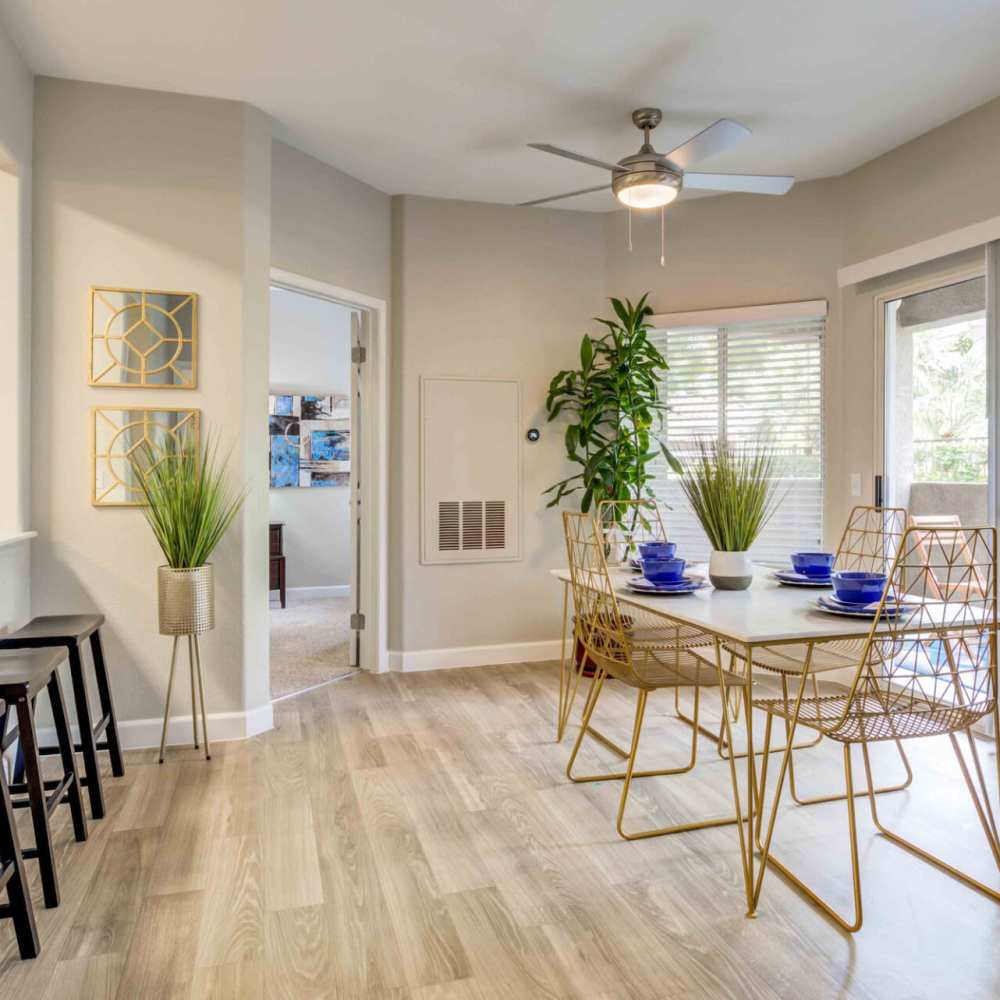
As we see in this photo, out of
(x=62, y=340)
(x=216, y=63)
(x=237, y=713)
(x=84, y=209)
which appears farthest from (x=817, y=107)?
(x=237, y=713)

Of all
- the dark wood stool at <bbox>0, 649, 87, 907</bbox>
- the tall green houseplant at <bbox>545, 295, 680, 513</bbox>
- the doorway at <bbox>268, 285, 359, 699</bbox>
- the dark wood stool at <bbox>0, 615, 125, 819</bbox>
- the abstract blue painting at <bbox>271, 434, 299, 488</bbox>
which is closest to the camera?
the dark wood stool at <bbox>0, 649, 87, 907</bbox>

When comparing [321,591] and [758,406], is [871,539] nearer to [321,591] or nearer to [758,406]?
[758,406]

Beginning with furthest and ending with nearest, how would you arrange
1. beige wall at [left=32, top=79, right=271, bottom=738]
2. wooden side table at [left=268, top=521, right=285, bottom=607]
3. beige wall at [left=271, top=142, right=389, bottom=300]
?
wooden side table at [left=268, top=521, right=285, bottom=607] → beige wall at [left=271, top=142, right=389, bottom=300] → beige wall at [left=32, top=79, right=271, bottom=738]

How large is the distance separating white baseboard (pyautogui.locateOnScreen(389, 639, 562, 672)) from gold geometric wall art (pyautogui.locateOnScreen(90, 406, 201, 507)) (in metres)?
1.86

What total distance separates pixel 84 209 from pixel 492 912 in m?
3.03

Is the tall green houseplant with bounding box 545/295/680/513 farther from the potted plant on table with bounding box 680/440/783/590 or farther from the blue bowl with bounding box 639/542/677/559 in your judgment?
the potted plant on table with bounding box 680/440/783/590

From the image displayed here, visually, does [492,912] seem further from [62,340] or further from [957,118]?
[957,118]

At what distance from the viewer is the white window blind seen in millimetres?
4457

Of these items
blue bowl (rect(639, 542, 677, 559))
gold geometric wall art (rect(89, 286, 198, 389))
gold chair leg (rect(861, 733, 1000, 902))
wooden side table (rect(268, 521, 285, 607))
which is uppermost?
gold geometric wall art (rect(89, 286, 198, 389))

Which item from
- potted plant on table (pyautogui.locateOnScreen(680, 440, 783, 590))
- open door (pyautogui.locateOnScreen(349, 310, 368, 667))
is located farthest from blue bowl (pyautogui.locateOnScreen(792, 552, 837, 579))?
open door (pyautogui.locateOnScreen(349, 310, 368, 667))

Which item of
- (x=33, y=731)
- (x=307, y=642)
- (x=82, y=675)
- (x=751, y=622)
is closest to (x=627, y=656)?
(x=751, y=622)

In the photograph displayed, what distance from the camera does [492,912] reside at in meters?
2.06

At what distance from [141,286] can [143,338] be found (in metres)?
0.21

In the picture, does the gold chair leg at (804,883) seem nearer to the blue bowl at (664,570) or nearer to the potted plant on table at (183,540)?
the blue bowl at (664,570)
